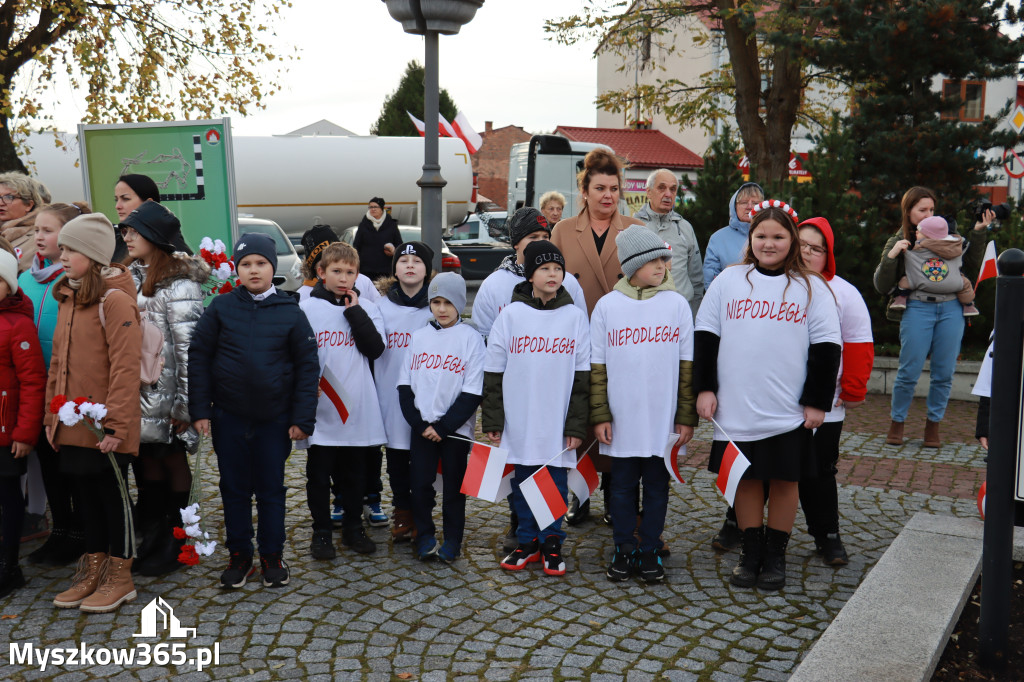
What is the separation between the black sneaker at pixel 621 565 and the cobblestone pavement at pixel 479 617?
0.05m

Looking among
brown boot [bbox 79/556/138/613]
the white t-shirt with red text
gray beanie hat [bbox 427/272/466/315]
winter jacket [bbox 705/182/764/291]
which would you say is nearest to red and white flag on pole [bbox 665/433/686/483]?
the white t-shirt with red text

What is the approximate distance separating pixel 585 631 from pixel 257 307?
2125mm

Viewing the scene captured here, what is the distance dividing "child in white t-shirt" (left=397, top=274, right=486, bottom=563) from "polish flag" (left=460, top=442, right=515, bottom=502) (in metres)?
0.13

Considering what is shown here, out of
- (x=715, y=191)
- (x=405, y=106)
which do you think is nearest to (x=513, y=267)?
(x=715, y=191)

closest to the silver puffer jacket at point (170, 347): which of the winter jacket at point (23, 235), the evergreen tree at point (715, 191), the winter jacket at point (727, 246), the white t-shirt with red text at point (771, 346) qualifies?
the winter jacket at point (23, 235)

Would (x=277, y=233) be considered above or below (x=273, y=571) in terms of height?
above

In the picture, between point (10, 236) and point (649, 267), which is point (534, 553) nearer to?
point (649, 267)

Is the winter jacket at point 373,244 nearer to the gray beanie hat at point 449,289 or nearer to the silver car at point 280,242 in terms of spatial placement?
the silver car at point 280,242

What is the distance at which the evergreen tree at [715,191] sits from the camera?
1030cm

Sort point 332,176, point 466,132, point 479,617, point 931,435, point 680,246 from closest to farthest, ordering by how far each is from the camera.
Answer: point 479,617 < point 680,246 < point 931,435 < point 332,176 < point 466,132

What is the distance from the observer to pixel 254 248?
14.3 feet

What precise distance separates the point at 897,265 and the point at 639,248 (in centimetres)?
355

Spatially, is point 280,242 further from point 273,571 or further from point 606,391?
point 606,391

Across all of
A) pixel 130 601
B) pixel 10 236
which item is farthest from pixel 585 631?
pixel 10 236
